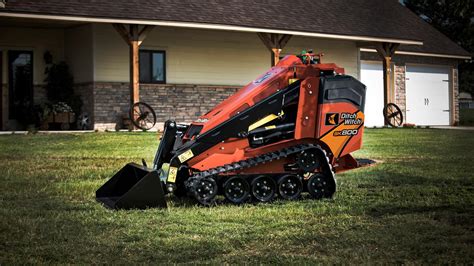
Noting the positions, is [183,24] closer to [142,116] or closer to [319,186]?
[142,116]

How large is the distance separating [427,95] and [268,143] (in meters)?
23.8

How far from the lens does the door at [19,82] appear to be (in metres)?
22.2

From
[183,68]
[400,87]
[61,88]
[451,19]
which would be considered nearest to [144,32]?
[183,68]

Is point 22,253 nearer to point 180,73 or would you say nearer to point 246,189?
point 246,189

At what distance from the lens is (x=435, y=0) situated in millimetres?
45031

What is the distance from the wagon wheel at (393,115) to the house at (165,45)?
0.46 metres

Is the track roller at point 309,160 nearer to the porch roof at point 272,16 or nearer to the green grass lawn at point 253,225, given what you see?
the green grass lawn at point 253,225

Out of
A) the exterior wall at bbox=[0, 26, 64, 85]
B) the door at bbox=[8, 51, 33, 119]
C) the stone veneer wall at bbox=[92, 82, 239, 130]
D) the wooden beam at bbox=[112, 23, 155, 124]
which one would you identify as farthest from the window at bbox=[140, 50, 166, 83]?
the door at bbox=[8, 51, 33, 119]

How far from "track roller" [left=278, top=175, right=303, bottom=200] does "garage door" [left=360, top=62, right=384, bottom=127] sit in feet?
67.9

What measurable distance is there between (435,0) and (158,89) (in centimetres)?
2748

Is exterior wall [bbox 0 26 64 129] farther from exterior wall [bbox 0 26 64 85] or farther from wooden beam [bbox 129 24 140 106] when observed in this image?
wooden beam [bbox 129 24 140 106]

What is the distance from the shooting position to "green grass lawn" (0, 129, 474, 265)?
17.4 feet

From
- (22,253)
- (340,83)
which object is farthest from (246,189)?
(22,253)

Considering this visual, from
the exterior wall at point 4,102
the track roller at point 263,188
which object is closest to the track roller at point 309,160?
the track roller at point 263,188
